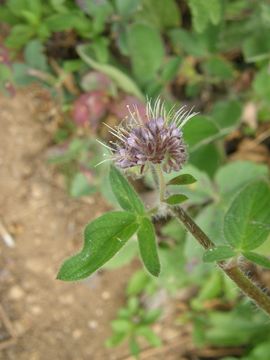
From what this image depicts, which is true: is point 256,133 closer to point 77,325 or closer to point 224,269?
point 77,325

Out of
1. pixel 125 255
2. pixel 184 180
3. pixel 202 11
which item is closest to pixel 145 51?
pixel 202 11

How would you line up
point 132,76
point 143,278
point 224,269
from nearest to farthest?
point 224,269, point 132,76, point 143,278

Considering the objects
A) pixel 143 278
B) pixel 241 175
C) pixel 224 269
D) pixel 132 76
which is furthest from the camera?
pixel 143 278

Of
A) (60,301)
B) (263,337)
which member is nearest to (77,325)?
(60,301)

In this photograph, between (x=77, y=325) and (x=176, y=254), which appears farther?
(x=77, y=325)

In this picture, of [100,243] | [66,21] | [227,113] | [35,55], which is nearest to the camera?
[100,243]

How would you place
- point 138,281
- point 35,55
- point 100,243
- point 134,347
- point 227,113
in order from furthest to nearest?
point 138,281
point 134,347
point 227,113
point 35,55
point 100,243

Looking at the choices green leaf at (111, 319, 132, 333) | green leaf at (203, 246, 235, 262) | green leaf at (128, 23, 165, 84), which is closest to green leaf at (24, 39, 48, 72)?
green leaf at (128, 23, 165, 84)

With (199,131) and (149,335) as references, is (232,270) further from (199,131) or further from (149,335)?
(149,335)

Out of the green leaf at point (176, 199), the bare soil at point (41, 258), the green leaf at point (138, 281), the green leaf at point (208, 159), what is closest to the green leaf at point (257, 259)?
the green leaf at point (176, 199)
